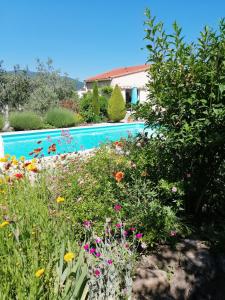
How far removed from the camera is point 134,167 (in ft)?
13.9

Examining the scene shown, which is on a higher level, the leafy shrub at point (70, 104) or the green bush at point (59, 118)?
the leafy shrub at point (70, 104)

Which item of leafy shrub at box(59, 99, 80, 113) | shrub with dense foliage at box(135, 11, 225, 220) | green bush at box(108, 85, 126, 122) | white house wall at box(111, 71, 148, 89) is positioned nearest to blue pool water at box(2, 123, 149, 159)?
green bush at box(108, 85, 126, 122)

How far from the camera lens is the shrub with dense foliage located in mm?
3164

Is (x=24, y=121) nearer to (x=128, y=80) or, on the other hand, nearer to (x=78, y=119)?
(x=78, y=119)

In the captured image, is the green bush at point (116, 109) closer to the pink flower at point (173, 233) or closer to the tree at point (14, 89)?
the tree at point (14, 89)

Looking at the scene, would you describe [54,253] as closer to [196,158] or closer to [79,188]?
[79,188]

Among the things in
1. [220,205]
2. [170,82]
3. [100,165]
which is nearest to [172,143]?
[170,82]

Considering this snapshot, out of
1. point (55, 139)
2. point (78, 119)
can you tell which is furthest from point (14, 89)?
point (55, 139)

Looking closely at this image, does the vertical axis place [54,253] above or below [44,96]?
below

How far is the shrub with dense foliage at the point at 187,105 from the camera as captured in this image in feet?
10.4

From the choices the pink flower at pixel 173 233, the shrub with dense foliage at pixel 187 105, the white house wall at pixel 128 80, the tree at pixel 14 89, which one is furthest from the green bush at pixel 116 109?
the pink flower at pixel 173 233

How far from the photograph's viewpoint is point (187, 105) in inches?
130

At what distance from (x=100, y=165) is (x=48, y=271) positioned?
3.10 meters

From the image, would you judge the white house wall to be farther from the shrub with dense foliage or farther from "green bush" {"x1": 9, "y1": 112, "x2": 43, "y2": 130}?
the shrub with dense foliage
